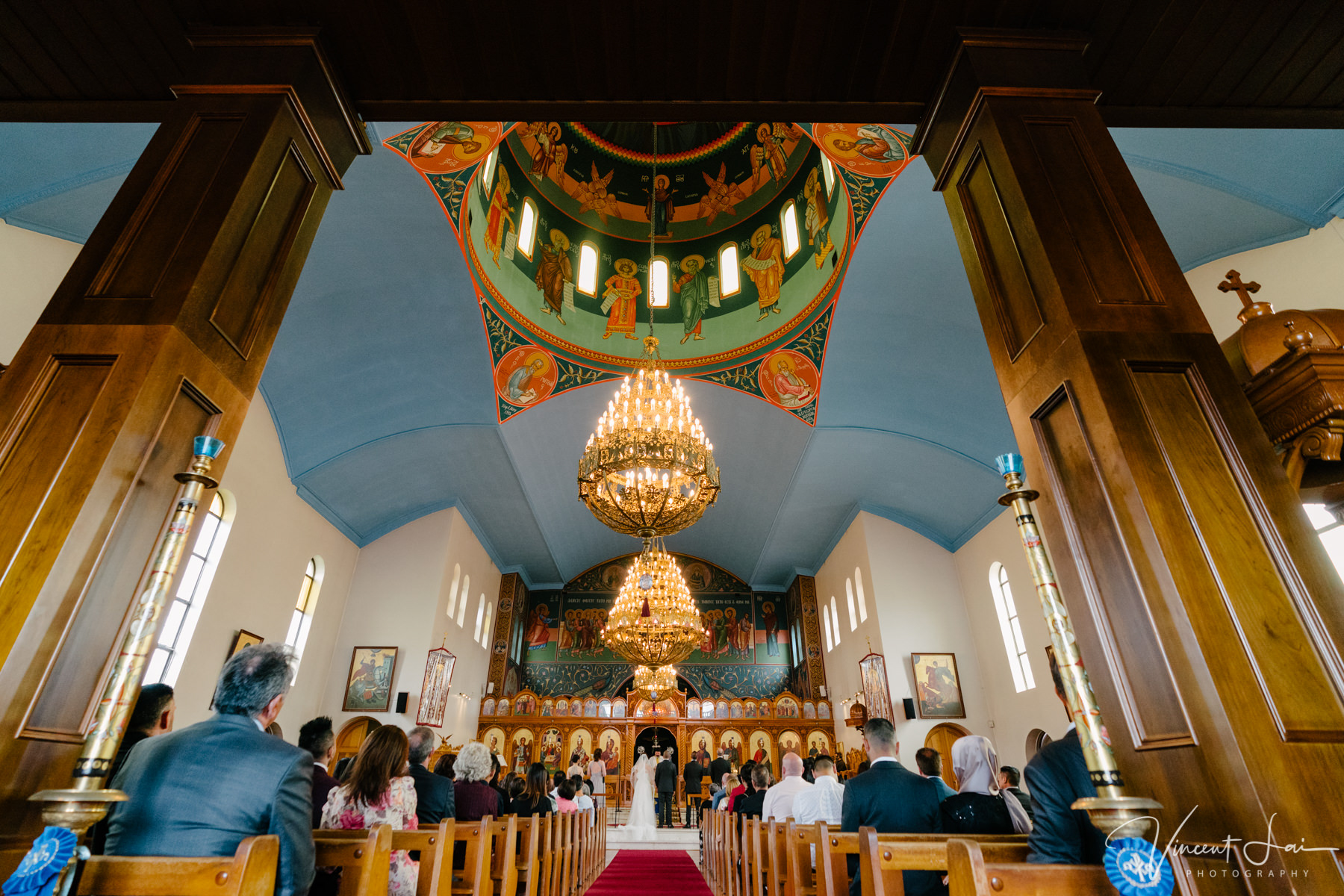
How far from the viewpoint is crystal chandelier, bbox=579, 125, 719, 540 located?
6.36m

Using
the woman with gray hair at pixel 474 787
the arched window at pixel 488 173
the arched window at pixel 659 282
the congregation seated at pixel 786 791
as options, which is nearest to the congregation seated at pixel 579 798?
the congregation seated at pixel 786 791

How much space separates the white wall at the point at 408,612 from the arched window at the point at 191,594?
12.8 ft

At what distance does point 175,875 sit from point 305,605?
34.7 feet

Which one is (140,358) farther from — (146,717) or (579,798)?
(579,798)

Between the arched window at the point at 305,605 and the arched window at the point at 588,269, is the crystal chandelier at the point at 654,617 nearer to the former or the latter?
the arched window at the point at 588,269

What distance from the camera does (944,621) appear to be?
1174 centimetres

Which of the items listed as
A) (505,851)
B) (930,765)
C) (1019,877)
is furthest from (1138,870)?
(505,851)

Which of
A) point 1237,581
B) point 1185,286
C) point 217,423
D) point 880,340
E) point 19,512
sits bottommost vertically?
point 1237,581

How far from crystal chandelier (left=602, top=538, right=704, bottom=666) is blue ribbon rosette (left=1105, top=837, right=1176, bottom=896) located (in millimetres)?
8769

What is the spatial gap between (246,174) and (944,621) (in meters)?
12.1

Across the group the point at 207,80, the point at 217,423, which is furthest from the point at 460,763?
the point at 207,80

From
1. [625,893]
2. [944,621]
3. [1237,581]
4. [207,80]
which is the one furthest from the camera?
[944,621]

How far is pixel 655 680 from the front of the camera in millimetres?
11352

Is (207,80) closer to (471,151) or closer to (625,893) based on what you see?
(471,151)
